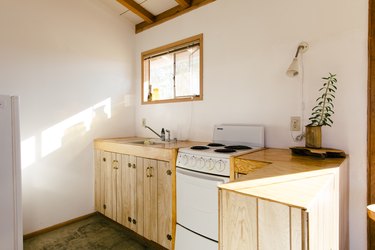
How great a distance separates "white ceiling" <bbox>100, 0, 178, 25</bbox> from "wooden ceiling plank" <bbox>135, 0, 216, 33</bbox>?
5 cm

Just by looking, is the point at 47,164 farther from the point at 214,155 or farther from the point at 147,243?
the point at 214,155

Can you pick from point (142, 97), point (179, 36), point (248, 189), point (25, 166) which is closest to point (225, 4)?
point (179, 36)

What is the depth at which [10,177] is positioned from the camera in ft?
5.09

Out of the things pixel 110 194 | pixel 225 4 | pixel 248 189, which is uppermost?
pixel 225 4

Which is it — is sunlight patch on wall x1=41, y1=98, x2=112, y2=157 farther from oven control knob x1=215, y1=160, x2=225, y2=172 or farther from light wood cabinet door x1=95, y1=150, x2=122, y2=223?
oven control knob x1=215, y1=160, x2=225, y2=172

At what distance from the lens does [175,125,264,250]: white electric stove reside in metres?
1.60

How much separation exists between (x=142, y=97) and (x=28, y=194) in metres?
1.76

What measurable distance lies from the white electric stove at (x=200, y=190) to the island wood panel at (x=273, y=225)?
2.66ft

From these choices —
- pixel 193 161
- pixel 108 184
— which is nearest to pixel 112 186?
pixel 108 184

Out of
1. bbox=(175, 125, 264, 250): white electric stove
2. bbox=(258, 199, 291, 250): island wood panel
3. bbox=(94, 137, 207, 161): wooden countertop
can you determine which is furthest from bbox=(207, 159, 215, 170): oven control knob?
bbox=(258, 199, 291, 250): island wood panel

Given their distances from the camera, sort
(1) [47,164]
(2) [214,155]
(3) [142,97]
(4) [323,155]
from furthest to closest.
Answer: (3) [142,97], (1) [47,164], (2) [214,155], (4) [323,155]

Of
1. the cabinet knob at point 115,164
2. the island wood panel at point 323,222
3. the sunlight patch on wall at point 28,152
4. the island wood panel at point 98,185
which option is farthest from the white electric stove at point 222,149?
the sunlight patch on wall at point 28,152

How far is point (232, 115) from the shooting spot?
2225 mm

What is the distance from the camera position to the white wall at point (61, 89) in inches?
86.7
